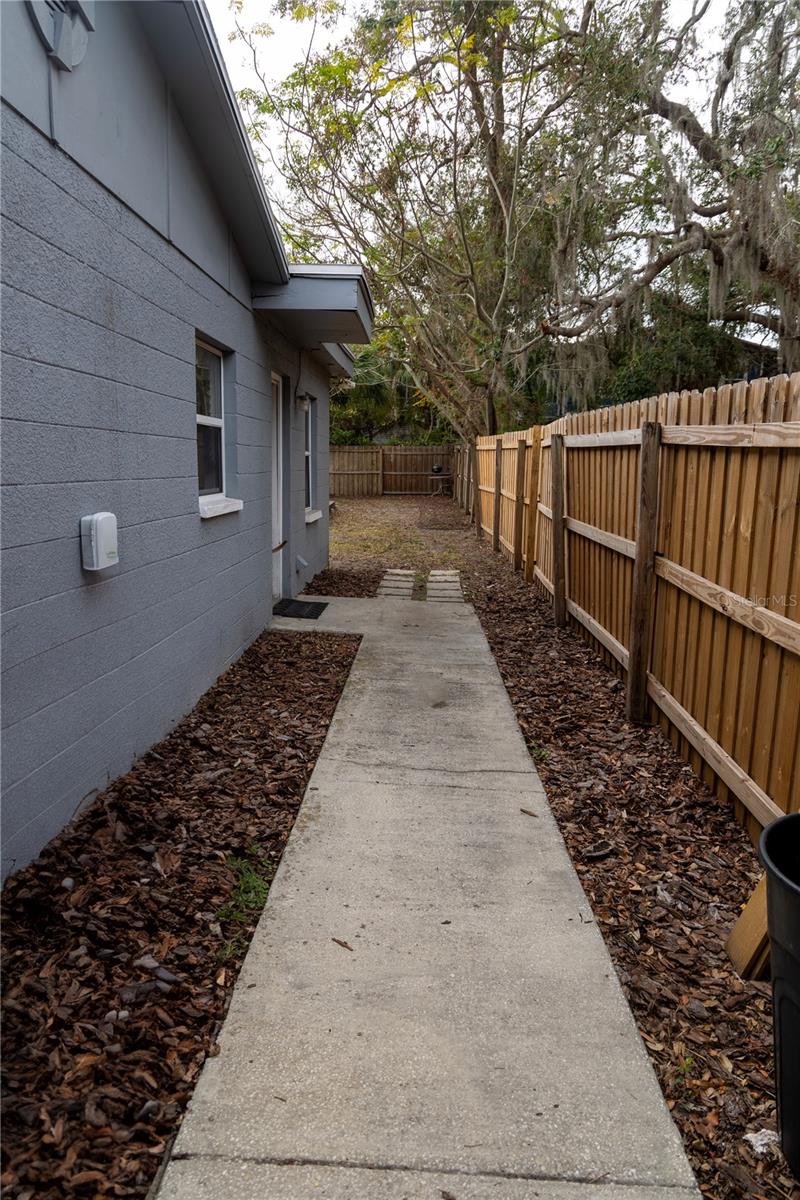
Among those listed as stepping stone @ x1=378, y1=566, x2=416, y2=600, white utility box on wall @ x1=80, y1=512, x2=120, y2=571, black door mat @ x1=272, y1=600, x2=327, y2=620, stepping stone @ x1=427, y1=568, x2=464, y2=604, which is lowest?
stepping stone @ x1=427, y1=568, x2=464, y2=604

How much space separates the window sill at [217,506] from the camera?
5.22 metres

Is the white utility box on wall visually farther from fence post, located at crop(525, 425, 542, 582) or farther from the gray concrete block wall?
fence post, located at crop(525, 425, 542, 582)

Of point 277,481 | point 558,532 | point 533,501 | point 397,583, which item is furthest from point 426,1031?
point 533,501

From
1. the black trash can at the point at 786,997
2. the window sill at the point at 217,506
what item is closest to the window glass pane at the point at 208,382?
the window sill at the point at 217,506

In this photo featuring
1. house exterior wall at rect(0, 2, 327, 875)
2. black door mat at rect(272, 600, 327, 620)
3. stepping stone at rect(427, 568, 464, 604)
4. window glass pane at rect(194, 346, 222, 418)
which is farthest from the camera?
stepping stone at rect(427, 568, 464, 604)

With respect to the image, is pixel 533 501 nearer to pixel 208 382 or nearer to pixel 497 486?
pixel 497 486

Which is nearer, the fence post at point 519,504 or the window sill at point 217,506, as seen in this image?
the window sill at point 217,506

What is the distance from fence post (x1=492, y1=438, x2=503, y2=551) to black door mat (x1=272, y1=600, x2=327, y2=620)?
571 cm

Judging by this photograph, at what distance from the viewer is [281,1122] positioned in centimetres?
201

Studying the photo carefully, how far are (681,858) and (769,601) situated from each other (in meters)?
1.18

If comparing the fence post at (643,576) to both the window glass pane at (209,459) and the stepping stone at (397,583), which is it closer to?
the window glass pane at (209,459)

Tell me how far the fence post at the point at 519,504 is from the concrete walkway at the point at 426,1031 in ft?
24.5

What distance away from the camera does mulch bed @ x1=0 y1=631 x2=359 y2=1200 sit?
74.7 inches

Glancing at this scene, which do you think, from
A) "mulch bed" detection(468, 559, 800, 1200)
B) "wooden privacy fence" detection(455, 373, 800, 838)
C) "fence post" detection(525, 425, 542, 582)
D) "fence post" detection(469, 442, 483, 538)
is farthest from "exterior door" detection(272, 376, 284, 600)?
"fence post" detection(469, 442, 483, 538)
